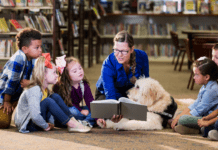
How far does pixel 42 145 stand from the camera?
1938 mm

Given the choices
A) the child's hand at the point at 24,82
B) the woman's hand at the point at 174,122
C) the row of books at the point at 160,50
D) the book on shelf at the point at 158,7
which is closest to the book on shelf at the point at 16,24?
the child's hand at the point at 24,82

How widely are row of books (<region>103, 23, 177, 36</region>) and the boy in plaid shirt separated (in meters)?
6.51

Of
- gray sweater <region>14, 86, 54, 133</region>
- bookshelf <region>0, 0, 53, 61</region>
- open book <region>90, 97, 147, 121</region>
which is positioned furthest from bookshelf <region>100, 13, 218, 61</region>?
open book <region>90, 97, 147, 121</region>

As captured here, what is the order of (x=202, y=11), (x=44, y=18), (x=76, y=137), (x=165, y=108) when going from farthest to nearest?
(x=202, y=11)
(x=44, y=18)
(x=165, y=108)
(x=76, y=137)

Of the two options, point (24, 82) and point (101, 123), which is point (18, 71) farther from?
point (101, 123)

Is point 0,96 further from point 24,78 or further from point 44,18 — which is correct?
point 44,18

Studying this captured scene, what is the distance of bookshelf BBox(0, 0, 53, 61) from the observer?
430 centimetres

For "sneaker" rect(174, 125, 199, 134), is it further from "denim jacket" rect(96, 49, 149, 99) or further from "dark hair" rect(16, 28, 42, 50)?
"dark hair" rect(16, 28, 42, 50)

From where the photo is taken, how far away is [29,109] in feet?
7.25

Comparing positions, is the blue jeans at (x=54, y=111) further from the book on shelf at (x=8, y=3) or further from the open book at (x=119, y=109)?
the book on shelf at (x=8, y=3)

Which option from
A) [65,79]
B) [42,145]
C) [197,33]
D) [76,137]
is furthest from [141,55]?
[197,33]

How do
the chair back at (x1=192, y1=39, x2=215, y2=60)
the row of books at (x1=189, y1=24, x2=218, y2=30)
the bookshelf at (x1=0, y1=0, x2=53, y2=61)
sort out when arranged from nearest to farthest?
the chair back at (x1=192, y1=39, x2=215, y2=60), the bookshelf at (x1=0, y1=0, x2=53, y2=61), the row of books at (x1=189, y1=24, x2=218, y2=30)

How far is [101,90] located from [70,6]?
2.89 m

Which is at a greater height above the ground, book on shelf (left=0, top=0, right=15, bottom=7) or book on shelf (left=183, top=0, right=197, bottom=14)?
book on shelf (left=183, top=0, right=197, bottom=14)
